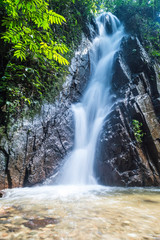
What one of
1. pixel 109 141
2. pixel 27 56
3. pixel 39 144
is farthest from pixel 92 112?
pixel 27 56

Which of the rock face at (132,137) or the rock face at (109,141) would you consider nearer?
the rock face at (109,141)

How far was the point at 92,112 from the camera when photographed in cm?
705

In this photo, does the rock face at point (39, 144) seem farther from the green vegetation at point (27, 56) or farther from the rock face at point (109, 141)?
the green vegetation at point (27, 56)

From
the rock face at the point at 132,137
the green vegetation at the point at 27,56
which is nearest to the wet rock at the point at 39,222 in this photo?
the green vegetation at the point at 27,56

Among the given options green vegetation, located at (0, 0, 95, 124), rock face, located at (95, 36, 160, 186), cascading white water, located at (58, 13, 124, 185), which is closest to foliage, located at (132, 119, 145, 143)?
rock face, located at (95, 36, 160, 186)

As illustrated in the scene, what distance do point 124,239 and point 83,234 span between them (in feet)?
1.15

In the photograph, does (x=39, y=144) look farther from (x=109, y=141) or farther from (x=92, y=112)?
(x=92, y=112)

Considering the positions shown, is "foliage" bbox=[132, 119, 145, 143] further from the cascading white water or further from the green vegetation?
the green vegetation

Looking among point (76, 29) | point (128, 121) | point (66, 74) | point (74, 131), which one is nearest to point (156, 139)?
point (128, 121)

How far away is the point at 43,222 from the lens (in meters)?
1.39

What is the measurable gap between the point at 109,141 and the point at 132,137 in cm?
87

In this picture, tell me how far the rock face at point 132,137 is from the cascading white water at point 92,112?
554 mm

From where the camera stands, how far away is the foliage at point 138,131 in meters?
4.93

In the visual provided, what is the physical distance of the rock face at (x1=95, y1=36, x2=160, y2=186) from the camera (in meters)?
4.43
